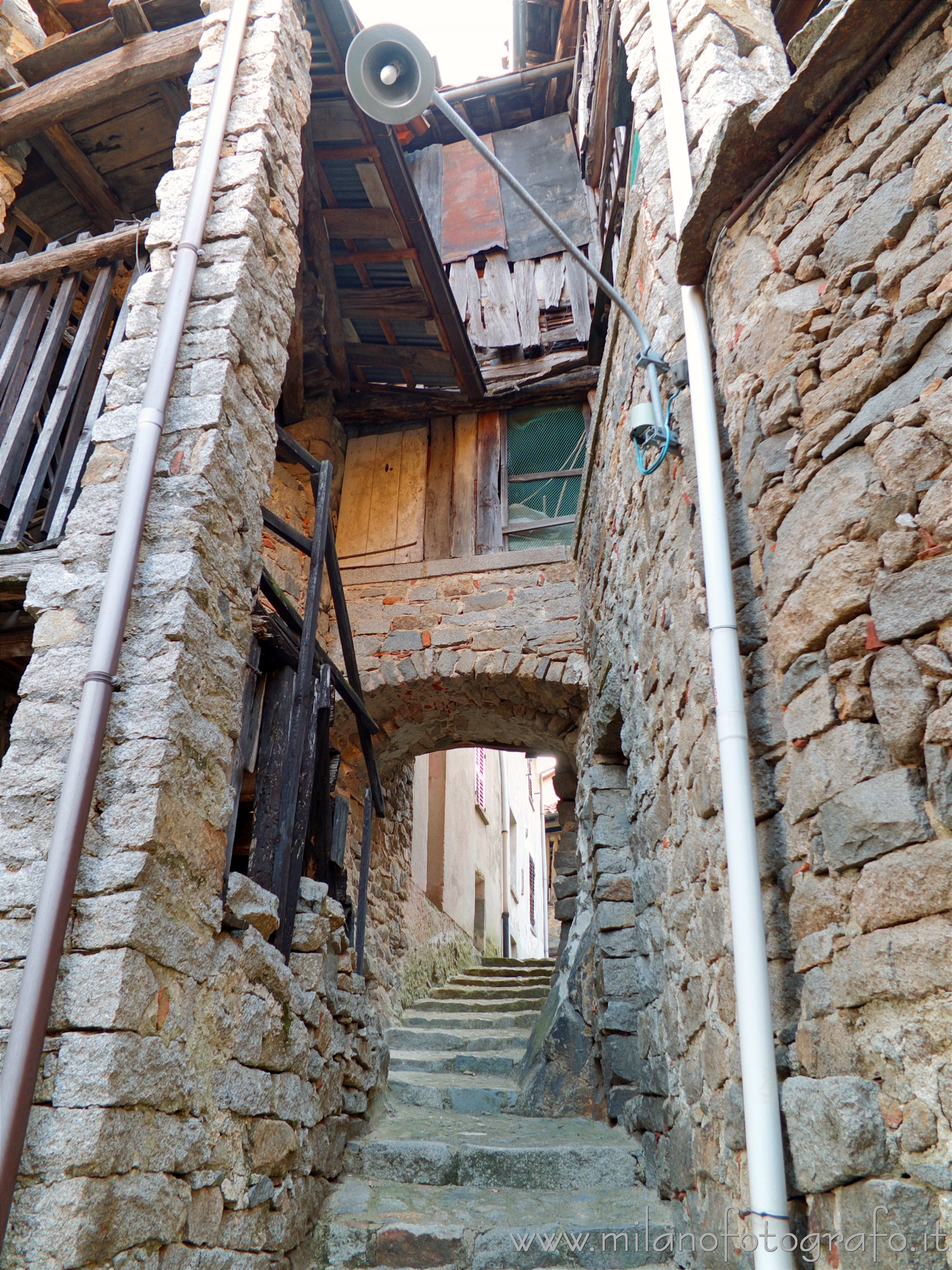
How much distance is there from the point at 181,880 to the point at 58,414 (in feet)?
6.61

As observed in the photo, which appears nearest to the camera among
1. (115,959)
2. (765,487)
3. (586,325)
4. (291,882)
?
(115,959)

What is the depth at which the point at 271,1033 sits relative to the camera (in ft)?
8.41

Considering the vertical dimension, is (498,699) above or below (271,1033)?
above

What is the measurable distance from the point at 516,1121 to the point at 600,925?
101cm

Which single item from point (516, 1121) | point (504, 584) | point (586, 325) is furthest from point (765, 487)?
point (586, 325)

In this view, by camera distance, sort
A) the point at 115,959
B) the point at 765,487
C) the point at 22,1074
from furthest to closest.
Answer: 1. the point at 765,487
2. the point at 115,959
3. the point at 22,1074

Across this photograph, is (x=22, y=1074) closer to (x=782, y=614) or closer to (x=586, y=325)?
(x=782, y=614)

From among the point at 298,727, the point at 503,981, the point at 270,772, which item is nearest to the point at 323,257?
the point at 298,727

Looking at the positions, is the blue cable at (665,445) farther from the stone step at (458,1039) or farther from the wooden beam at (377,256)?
the stone step at (458,1039)

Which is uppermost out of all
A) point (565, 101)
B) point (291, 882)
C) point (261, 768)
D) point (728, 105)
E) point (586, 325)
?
point (565, 101)

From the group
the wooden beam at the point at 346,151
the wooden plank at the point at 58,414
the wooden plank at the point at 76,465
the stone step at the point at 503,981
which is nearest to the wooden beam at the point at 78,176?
the wooden beam at the point at 346,151

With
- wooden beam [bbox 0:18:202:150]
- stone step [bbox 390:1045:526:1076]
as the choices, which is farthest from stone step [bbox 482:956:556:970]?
wooden beam [bbox 0:18:202:150]

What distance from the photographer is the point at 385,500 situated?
684 cm

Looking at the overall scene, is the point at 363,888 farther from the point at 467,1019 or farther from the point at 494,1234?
the point at 467,1019
